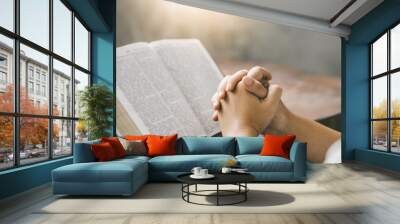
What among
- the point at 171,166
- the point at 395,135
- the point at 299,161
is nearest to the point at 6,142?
the point at 171,166

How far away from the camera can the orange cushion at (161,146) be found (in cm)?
679

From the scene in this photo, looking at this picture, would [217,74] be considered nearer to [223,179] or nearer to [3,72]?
[223,179]

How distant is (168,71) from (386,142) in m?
5.23

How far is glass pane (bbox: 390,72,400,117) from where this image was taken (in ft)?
26.4

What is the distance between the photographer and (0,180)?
4.61 meters

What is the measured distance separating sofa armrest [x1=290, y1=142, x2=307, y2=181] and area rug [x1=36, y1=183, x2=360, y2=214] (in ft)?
1.94

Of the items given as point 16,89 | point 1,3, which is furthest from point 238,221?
point 1,3

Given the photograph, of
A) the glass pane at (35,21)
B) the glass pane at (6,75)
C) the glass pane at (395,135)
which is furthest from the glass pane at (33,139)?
the glass pane at (395,135)

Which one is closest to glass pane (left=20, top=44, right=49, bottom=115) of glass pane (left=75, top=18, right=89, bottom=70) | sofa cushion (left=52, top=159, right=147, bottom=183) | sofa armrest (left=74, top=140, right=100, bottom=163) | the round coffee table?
sofa armrest (left=74, top=140, right=100, bottom=163)

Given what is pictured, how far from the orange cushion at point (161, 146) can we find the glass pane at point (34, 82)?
1844mm

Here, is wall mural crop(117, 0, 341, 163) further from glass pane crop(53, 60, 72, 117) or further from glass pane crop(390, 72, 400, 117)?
glass pane crop(53, 60, 72, 117)

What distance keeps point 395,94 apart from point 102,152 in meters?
6.24

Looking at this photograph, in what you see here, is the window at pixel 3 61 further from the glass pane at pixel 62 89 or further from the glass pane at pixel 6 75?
the glass pane at pixel 62 89

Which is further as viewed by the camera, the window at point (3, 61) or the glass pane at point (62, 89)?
the glass pane at point (62, 89)
